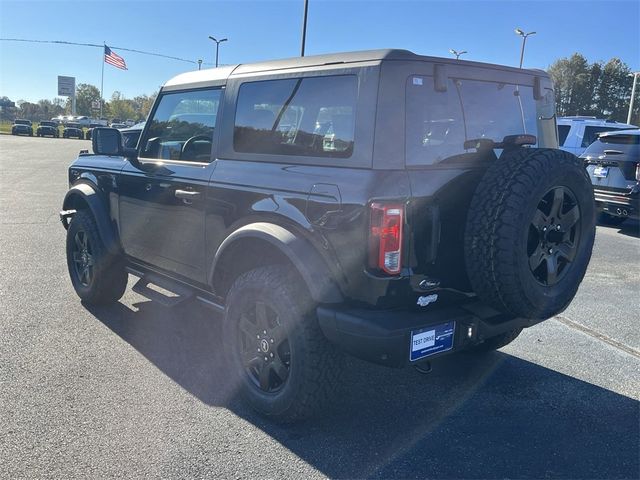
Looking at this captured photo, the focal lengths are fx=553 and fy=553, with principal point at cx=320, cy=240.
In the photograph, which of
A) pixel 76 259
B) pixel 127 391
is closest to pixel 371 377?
pixel 127 391

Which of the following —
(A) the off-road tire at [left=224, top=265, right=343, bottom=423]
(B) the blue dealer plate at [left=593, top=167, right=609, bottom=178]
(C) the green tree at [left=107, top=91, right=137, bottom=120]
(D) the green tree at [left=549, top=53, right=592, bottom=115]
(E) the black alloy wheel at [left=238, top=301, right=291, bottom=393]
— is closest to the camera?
(A) the off-road tire at [left=224, top=265, right=343, bottom=423]

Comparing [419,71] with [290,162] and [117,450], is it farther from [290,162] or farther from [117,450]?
[117,450]

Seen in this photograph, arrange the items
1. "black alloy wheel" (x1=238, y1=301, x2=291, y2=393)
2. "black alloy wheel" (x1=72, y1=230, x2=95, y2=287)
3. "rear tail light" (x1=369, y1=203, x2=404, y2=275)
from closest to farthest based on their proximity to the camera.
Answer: "rear tail light" (x1=369, y1=203, x2=404, y2=275) → "black alloy wheel" (x1=238, y1=301, x2=291, y2=393) → "black alloy wheel" (x1=72, y1=230, x2=95, y2=287)

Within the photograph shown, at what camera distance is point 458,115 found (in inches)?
117

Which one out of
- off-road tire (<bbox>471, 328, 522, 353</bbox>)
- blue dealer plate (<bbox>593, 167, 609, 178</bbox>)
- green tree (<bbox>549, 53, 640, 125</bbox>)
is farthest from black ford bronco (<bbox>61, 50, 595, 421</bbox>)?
green tree (<bbox>549, 53, 640, 125</bbox>)

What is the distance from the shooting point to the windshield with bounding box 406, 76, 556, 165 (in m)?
2.75

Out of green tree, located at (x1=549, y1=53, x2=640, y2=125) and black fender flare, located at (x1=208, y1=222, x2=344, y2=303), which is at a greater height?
green tree, located at (x1=549, y1=53, x2=640, y2=125)

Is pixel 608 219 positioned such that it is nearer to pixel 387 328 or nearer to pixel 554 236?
pixel 554 236

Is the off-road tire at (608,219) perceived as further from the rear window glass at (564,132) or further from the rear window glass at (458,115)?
the rear window glass at (458,115)

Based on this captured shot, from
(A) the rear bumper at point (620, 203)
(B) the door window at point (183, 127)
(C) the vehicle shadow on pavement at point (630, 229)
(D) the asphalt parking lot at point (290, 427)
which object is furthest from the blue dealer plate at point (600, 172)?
(B) the door window at point (183, 127)

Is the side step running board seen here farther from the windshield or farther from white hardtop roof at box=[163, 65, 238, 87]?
the windshield

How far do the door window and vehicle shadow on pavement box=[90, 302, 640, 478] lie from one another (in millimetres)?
1436

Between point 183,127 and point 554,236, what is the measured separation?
2641mm

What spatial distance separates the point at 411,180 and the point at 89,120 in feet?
238
